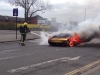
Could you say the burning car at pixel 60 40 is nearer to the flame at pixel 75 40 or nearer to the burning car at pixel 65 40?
the burning car at pixel 65 40

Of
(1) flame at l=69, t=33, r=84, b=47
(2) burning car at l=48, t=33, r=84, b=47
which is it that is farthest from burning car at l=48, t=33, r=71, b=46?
(1) flame at l=69, t=33, r=84, b=47

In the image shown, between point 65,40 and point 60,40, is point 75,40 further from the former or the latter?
point 60,40

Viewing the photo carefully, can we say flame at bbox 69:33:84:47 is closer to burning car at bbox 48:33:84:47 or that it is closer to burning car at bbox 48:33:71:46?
burning car at bbox 48:33:84:47

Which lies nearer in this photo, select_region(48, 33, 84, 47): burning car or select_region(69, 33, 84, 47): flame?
select_region(48, 33, 84, 47): burning car

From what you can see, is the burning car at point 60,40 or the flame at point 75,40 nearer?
the burning car at point 60,40

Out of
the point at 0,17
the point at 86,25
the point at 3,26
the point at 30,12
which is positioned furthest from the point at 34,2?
the point at 86,25

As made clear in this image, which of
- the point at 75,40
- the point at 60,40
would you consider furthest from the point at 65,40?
the point at 75,40

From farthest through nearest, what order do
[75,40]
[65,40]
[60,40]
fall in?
1. [75,40]
2. [60,40]
3. [65,40]

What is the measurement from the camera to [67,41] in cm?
1962

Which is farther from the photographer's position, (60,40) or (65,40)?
(60,40)

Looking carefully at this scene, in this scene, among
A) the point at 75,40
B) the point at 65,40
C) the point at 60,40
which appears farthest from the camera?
the point at 75,40

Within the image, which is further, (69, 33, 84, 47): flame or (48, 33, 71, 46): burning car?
(69, 33, 84, 47): flame

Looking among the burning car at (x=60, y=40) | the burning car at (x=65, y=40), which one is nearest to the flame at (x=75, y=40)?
the burning car at (x=65, y=40)

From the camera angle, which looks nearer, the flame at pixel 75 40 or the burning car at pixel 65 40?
the burning car at pixel 65 40
